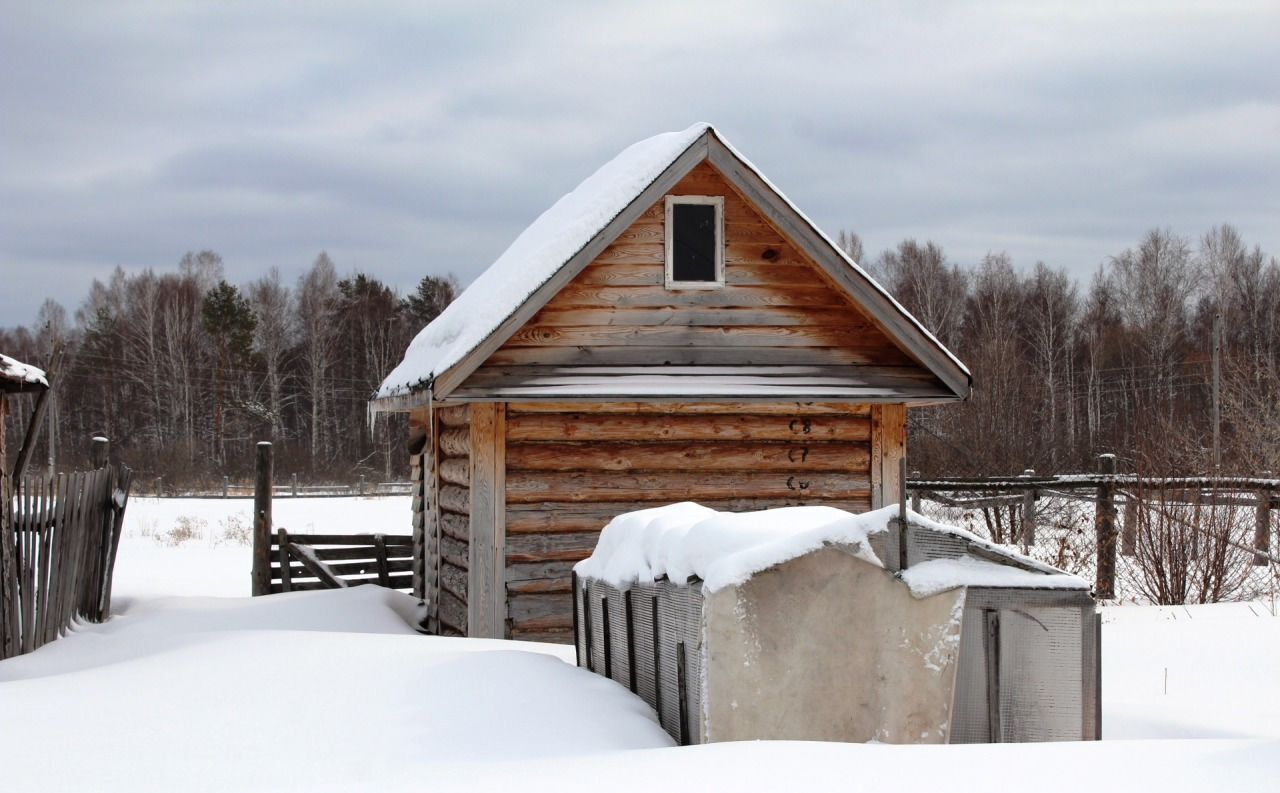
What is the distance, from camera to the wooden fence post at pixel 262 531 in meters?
15.6

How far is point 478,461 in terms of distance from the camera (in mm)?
10852

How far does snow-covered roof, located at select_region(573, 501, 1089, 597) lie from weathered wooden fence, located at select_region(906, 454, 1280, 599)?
822 cm

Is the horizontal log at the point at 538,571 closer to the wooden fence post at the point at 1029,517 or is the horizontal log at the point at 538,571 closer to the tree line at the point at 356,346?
the wooden fence post at the point at 1029,517

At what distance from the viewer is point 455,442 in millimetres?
11844

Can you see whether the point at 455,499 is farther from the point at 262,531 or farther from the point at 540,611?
the point at 262,531

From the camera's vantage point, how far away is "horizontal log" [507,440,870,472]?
1105cm

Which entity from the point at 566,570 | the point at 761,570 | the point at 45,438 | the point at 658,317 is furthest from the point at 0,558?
the point at 45,438

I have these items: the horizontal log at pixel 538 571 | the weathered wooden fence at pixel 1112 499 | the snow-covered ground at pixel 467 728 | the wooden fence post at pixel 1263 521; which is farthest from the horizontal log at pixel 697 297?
the wooden fence post at pixel 1263 521

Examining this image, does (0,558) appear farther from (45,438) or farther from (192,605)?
(45,438)

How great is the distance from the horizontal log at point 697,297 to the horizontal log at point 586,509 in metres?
1.78

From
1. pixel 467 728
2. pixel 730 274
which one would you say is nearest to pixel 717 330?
pixel 730 274

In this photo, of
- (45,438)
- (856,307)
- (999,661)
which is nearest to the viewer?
(999,661)

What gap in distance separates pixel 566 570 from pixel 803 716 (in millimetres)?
5684

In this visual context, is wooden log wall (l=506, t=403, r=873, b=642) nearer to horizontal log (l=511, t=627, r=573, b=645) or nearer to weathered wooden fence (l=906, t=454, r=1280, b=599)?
horizontal log (l=511, t=627, r=573, b=645)
